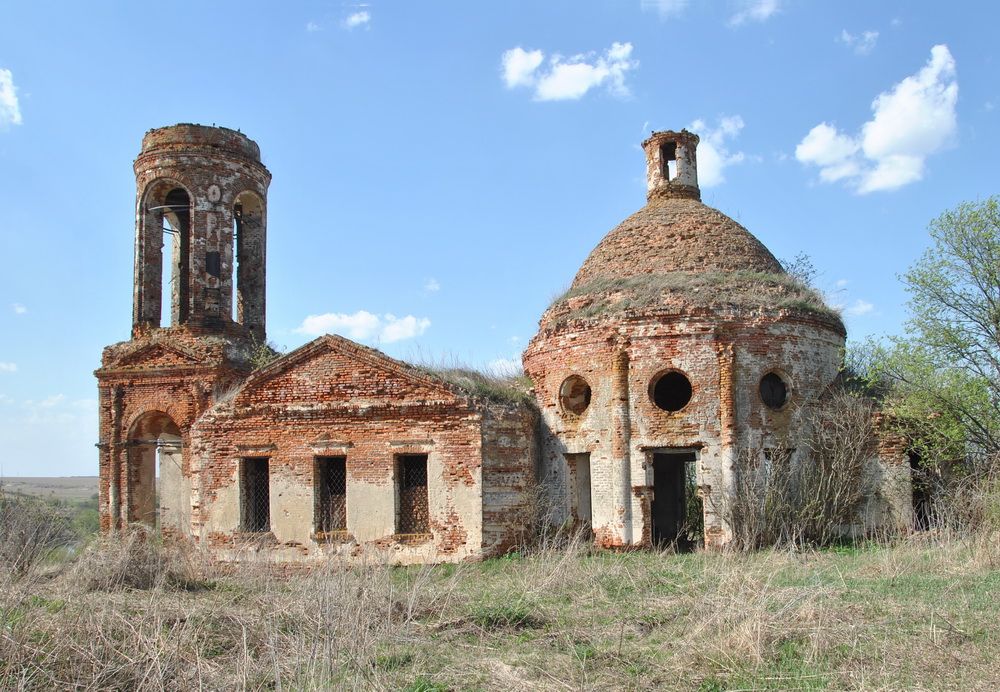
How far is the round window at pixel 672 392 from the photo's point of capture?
1708 cm

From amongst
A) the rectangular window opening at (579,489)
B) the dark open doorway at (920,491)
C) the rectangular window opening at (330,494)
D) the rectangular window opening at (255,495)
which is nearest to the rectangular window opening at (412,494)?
the rectangular window opening at (330,494)

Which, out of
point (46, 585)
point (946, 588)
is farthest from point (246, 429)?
point (946, 588)

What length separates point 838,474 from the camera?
50.2 feet

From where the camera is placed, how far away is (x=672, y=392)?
1733cm

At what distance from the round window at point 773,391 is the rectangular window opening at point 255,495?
880 centimetres

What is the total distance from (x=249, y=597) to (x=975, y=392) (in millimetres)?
11261

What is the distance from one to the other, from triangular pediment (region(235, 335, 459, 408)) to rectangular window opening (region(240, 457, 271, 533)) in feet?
3.83

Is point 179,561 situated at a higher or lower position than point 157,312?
lower

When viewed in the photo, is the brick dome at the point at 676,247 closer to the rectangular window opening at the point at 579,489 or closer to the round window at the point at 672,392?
the round window at the point at 672,392

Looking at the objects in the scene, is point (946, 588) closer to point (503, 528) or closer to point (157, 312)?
point (503, 528)

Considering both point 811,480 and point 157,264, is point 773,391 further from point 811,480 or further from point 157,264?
point 157,264

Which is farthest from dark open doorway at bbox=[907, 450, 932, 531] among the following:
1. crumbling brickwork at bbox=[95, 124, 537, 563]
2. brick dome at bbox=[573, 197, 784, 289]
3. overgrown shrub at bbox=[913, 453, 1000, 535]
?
crumbling brickwork at bbox=[95, 124, 537, 563]

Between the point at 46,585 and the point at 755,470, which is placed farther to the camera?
the point at 755,470

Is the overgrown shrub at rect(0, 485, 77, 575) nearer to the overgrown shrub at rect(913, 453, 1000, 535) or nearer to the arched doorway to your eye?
the arched doorway
